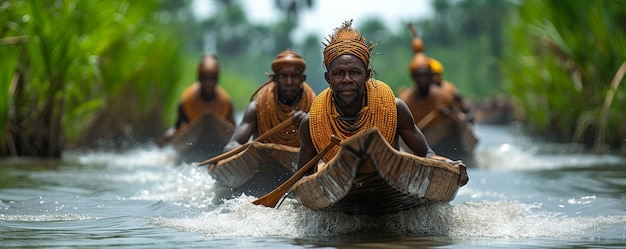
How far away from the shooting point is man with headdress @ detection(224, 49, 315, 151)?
1024 cm

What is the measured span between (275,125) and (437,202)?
9.98 feet

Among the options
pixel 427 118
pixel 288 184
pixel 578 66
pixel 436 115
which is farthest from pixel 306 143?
pixel 578 66

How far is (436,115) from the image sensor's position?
1516 cm

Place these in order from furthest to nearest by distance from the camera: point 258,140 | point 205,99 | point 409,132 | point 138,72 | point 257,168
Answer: point 138,72
point 205,99
point 258,140
point 257,168
point 409,132

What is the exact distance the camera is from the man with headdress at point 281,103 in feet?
33.6

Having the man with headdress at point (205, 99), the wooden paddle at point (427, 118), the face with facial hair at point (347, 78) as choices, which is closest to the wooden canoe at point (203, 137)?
the man with headdress at point (205, 99)

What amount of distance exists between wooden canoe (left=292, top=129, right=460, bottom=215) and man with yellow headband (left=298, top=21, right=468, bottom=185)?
1.58 ft

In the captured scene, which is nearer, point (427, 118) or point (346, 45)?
point (346, 45)

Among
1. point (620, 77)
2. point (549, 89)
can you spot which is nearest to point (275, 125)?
point (620, 77)

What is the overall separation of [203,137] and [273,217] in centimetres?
643

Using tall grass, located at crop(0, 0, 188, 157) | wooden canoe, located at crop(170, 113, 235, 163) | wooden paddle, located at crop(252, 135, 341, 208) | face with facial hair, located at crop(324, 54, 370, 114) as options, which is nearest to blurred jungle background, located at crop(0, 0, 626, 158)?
tall grass, located at crop(0, 0, 188, 157)

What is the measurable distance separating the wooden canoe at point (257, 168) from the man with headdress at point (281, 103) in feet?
1.41

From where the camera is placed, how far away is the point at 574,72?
58.4ft

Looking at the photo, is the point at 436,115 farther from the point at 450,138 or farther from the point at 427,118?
the point at 450,138
